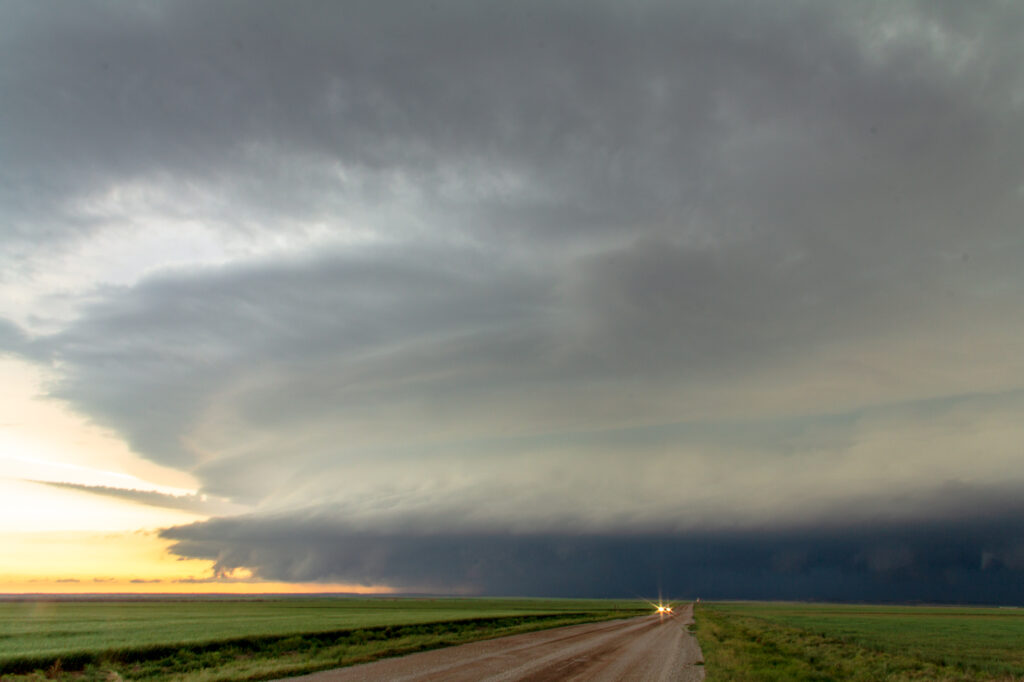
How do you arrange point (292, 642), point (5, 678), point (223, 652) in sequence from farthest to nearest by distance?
point (292, 642), point (223, 652), point (5, 678)

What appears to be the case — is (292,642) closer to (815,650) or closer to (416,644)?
(416,644)

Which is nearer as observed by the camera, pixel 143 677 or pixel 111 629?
pixel 143 677

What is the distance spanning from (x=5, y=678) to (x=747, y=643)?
41.6 meters

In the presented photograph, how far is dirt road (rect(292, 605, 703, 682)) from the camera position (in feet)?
79.0

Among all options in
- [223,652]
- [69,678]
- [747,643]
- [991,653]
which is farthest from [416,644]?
[991,653]

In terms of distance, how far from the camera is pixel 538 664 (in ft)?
93.9

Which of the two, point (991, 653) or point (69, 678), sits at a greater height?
point (69, 678)

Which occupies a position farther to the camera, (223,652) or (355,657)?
(223,652)

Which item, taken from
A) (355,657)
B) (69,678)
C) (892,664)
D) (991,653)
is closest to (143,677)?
(69,678)

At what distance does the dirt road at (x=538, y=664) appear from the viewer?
24.1m

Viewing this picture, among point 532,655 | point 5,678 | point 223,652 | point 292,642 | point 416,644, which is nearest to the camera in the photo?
point 5,678

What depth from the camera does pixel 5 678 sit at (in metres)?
24.9

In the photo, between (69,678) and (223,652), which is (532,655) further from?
(69,678)

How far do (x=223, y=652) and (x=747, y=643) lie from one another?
3386 cm
